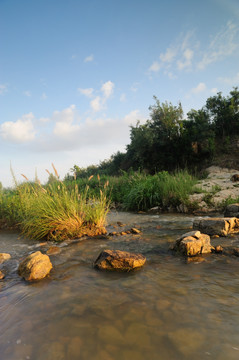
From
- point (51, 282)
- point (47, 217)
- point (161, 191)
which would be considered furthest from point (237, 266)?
point (161, 191)

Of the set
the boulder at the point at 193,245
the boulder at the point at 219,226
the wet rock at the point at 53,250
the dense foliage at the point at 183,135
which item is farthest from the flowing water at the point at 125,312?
the dense foliage at the point at 183,135

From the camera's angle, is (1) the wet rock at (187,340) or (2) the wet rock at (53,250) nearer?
(1) the wet rock at (187,340)

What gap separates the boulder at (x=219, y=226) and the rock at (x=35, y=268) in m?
3.21

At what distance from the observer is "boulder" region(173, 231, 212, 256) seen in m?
3.18

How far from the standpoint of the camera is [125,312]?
5.99 feet

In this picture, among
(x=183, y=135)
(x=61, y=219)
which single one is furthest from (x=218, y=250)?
(x=183, y=135)

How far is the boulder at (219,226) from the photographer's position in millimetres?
4223

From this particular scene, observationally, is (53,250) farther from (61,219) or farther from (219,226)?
(219,226)

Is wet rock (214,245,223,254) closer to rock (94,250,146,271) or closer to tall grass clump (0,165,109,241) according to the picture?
rock (94,250,146,271)

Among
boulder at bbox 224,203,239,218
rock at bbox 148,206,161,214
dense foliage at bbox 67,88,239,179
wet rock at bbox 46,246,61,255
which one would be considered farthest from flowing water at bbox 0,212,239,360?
dense foliage at bbox 67,88,239,179

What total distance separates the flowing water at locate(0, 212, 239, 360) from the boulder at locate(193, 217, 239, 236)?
124cm

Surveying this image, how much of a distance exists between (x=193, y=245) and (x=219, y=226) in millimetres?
1409

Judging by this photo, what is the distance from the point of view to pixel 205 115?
22188 mm

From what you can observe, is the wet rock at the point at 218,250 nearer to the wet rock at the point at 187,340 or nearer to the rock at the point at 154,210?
the wet rock at the point at 187,340
